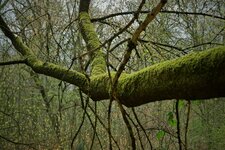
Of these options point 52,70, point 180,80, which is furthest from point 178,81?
point 52,70

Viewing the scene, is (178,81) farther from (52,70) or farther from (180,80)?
(52,70)

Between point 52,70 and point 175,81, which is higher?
point 52,70

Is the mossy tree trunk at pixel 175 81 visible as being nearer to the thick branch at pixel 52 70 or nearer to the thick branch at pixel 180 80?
the thick branch at pixel 180 80

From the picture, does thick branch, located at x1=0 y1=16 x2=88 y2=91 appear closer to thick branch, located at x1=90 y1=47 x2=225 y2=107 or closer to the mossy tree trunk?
the mossy tree trunk

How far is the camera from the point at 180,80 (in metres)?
1.20

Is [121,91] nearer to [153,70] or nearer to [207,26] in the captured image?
[153,70]

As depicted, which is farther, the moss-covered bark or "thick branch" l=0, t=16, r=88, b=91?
"thick branch" l=0, t=16, r=88, b=91

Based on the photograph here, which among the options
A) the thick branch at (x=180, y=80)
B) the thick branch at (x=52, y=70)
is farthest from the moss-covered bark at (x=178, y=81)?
the thick branch at (x=52, y=70)

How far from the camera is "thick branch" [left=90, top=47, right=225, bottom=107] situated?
109 centimetres

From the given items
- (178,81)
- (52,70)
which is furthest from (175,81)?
(52,70)

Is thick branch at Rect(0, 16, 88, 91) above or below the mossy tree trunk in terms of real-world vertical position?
above

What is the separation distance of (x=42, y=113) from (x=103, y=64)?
7521 mm

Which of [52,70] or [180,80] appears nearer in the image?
[180,80]

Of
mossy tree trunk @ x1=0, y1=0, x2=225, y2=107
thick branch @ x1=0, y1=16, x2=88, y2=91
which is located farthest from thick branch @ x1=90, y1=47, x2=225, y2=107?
thick branch @ x1=0, y1=16, x2=88, y2=91
